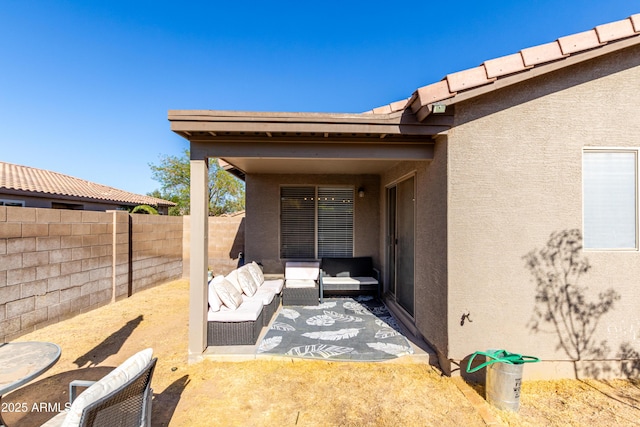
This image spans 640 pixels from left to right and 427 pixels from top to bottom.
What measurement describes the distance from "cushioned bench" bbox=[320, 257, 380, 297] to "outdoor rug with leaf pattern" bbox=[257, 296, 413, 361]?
0.48 metres

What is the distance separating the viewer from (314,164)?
22.5ft

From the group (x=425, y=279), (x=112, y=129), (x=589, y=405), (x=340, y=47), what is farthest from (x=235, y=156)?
(x=112, y=129)

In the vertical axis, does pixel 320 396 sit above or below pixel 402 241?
below

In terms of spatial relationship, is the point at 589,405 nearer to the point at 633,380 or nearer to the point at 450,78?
the point at 633,380

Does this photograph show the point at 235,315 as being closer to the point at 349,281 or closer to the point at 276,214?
the point at 349,281

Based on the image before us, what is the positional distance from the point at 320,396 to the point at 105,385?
253 cm

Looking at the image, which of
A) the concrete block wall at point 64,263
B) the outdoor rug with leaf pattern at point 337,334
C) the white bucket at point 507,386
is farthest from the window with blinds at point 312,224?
the white bucket at point 507,386

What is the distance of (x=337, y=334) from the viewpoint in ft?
17.0

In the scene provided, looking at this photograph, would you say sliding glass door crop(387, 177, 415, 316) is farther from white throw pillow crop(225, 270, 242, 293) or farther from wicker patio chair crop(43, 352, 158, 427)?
wicker patio chair crop(43, 352, 158, 427)

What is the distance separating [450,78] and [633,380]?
5038 mm

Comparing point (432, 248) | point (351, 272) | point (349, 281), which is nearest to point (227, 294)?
point (349, 281)

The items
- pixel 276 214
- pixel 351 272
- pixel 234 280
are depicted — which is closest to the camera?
pixel 234 280

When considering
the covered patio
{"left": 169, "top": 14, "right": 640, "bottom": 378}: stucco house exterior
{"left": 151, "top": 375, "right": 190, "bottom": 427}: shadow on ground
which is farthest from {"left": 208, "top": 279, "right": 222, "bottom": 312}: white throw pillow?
{"left": 169, "top": 14, "right": 640, "bottom": 378}: stucco house exterior

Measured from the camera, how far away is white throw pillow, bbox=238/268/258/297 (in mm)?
5930
